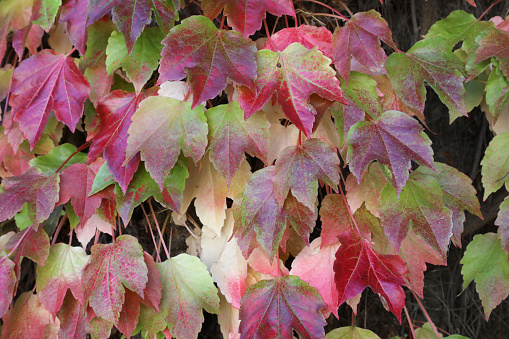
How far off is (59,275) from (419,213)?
26.6 inches

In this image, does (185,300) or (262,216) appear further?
(185,300)

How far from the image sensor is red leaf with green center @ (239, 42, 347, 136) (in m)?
0.62

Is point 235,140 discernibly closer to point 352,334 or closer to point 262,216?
point 262,216

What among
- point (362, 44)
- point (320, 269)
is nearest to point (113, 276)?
point (320, 269)

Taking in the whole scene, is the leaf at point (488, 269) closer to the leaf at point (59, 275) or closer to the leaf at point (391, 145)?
the leaf at point (391, 145)

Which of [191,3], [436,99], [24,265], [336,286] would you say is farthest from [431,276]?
[24,265]

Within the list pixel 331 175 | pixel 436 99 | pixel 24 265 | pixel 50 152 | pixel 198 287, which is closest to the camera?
pixel 331 175

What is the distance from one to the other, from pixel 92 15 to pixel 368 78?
472 mm

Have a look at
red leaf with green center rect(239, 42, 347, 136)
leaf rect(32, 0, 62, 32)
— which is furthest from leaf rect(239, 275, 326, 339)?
leaf rect(32, 0, 62, 32)

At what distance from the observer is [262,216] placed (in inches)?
25.5

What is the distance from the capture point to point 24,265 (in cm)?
105

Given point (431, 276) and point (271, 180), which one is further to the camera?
point (431, 276)

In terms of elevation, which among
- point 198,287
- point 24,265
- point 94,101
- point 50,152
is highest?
point 94,101

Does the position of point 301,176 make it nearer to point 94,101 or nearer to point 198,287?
point 198,287
